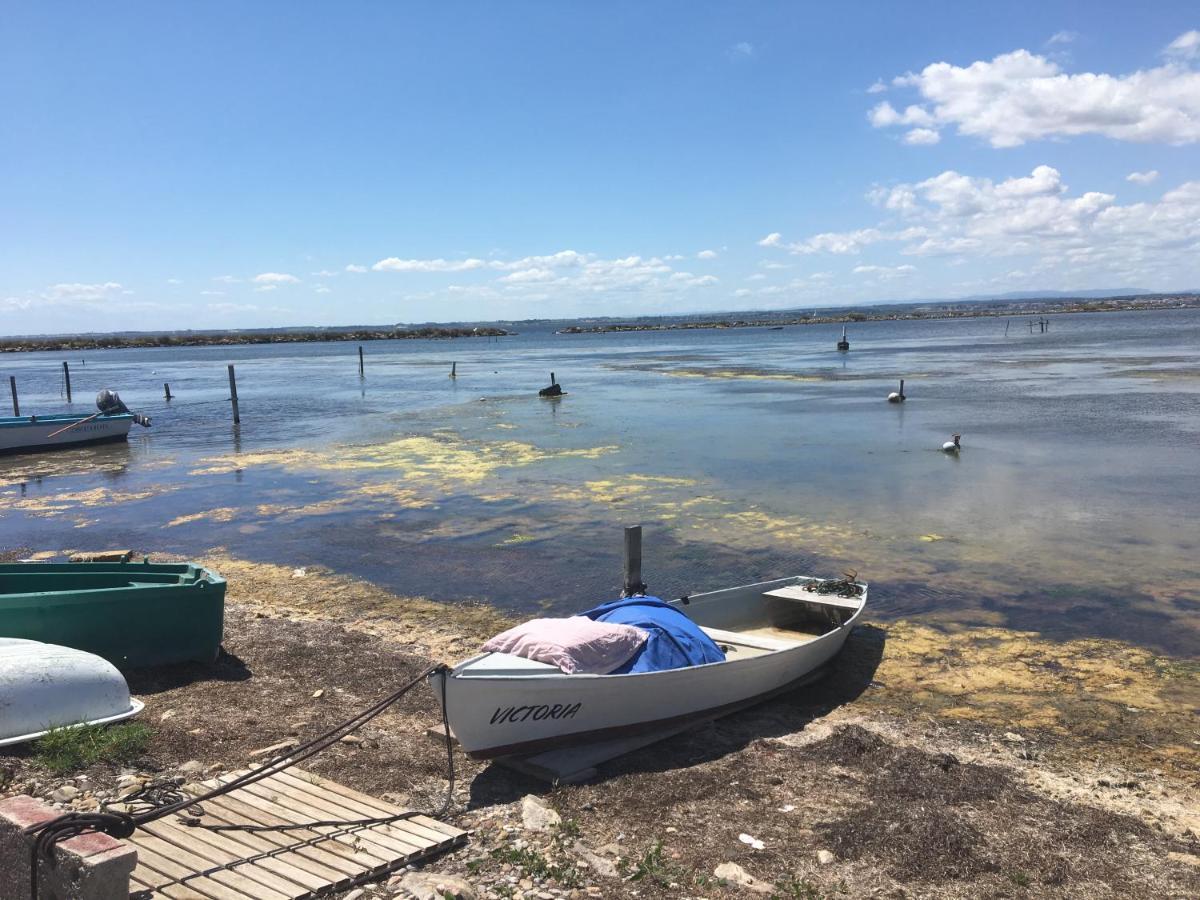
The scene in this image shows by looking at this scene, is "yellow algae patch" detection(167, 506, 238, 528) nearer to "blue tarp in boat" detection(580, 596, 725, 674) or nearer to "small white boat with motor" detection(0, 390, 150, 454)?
"blue tarp in boat" detection(580, 596, 725, 674)

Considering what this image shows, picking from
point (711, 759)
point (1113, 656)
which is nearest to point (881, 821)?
point (711, 759)

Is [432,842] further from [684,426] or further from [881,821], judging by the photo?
[684,426]

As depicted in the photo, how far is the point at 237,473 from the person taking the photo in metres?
27.9

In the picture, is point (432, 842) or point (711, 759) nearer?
point (432, 842)

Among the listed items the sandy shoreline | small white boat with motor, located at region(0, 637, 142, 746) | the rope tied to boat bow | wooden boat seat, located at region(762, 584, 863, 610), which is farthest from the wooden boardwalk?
wooden boat seat, located at region(762, 584, 863, 610)

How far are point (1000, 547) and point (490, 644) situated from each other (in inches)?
495

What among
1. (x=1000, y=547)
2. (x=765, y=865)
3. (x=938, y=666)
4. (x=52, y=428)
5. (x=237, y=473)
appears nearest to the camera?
(x=765, y=865)

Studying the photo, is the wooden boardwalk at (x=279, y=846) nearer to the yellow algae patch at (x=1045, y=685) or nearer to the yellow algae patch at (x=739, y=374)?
the yellow algae patch at (x=1045, y=685)

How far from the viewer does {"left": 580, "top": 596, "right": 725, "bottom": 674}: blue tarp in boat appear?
9.35 meters

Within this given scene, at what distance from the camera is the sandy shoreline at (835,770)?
22.3 ft

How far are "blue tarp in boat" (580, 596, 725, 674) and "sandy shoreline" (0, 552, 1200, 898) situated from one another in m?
0.88

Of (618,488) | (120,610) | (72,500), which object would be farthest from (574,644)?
(72,500)

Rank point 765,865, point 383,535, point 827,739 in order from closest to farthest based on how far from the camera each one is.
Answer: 1. point 765,865
2. point 827,739
3. point 383,535

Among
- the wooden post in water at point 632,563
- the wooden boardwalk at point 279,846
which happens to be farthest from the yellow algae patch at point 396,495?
the wooden boardwalk at point 279,846
